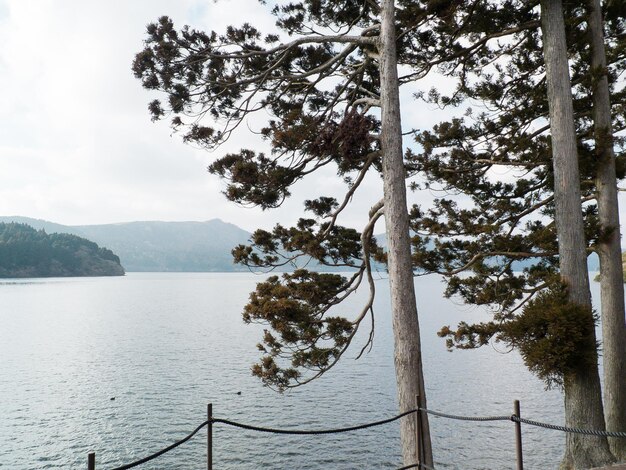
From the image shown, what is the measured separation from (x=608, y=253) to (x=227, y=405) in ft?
52.2

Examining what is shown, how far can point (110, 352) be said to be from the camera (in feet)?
106

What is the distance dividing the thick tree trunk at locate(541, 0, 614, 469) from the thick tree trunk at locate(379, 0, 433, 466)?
7.22 feet

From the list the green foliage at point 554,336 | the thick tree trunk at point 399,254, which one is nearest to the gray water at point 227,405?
the green foliage at point 554,336

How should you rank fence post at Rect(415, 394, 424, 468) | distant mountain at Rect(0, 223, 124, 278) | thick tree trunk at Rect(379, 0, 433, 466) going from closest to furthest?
fence post at Rect(415, 394, 424, 468) < thick tree trunk at Rect(379, 0, 433, 466) < distant mountain at Rect(0, 223, 124, 278)

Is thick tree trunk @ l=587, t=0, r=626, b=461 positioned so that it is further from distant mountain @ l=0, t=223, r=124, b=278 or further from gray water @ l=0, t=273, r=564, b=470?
distant mountain @ l=0, t=223, r=124, b=278

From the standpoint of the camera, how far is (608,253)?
817 centimetres

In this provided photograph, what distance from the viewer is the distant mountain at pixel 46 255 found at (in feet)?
416

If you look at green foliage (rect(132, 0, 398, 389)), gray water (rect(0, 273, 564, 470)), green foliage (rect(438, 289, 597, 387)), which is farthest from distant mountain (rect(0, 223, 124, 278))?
green foliage (rect(438, 289, 597, 387))

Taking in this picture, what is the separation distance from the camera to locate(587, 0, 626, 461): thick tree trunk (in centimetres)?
798

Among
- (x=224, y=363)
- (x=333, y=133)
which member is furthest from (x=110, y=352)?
(x=333, y=133)

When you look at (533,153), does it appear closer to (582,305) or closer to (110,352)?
(582,305)

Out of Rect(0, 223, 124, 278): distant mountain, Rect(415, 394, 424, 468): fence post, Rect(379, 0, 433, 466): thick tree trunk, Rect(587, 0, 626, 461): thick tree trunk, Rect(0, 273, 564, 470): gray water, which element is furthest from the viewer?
Rect(0, 223, 124, 278): distant mountain

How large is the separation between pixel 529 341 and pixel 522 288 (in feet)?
14.6

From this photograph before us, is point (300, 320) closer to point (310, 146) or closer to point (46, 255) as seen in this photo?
point (310, 146)
